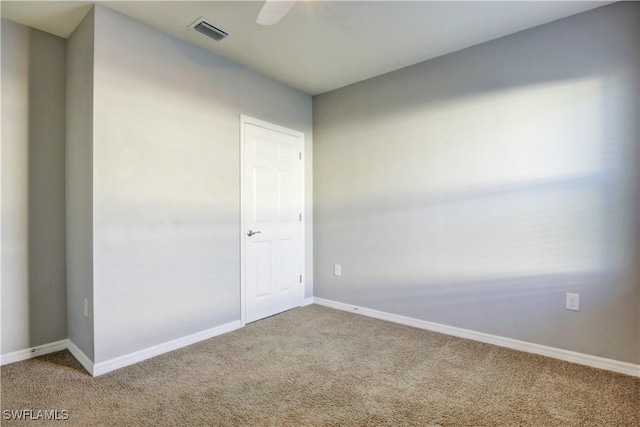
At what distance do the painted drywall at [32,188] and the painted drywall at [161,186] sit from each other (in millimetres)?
677

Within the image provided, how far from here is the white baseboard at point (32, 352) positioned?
229 cm

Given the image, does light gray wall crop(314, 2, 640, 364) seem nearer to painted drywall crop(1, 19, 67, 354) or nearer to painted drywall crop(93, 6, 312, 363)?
painted drywall crop(93, 6, 312, 363)

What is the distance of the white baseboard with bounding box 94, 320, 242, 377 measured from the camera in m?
2.18

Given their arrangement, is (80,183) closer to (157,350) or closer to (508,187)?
(157,350)

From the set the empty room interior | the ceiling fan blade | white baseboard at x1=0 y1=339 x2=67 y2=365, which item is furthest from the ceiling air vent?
white baseboard at x1=0 y1=339 x2=67 y2=365

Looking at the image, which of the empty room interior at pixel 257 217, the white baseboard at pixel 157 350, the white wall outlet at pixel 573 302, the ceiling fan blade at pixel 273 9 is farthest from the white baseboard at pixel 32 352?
the white wall outlet at pixel 573 302

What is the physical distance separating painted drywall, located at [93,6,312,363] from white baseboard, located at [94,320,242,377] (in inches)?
1.6

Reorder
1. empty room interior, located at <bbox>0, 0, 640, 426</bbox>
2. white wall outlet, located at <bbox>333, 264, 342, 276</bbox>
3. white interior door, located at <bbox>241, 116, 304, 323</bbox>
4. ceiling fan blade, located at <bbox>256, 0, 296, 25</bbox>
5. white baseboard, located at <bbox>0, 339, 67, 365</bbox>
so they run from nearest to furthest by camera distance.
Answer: ceiling fan blade, located at <bbox>256, 0, 296, 25</bbox>
empty room interior, located at <bbox>0, 0, 640, 426</bbox>
white baseboard, located at <bbox>0, 339, 67, 365</bbox>
white interior door, located at <bbox>241, 116, 304, 323</bbox>
white wall outlet, located at <bbox>333, 264, 342, 276</bbox>

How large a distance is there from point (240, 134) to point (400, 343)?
242cm

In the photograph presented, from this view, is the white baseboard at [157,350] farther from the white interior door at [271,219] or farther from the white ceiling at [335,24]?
the white ceiling at [335,24]

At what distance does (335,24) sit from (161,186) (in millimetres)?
1863

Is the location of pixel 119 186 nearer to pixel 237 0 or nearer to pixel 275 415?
pixel 237 0

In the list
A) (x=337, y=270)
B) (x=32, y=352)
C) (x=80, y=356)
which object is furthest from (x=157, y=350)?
(x=337, y=270)

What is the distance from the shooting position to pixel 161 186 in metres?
2.50
